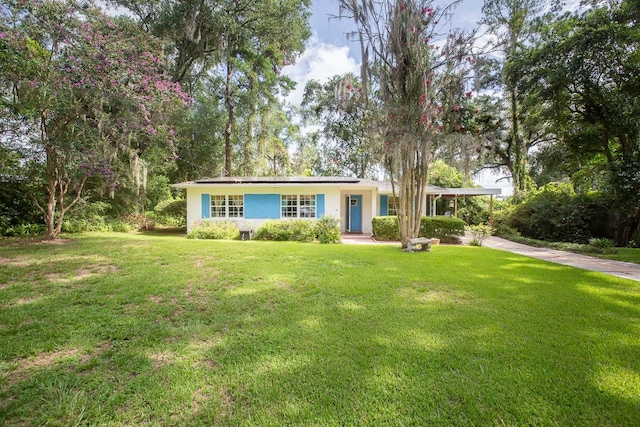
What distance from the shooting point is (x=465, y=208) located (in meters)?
19.3

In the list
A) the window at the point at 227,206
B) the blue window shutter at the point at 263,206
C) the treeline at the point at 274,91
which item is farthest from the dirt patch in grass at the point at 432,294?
the window at the point at 227,206

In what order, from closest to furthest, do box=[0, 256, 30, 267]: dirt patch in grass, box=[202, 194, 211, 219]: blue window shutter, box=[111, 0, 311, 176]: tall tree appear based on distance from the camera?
box=[0, 256, 30, 267]: dirt patch in grass
box=[111, 0, 311, 176]: tall tree
box=[202, 194, 211, 219]: blue window shutter

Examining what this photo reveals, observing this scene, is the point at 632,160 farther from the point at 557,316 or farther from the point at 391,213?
the point at 557,316

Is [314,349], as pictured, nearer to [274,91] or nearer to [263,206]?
[263,206]

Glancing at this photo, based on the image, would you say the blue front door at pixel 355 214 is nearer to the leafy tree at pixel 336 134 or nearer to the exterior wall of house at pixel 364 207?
the exterior wall of house at pixel 364 207

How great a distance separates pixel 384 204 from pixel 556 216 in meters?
7.51

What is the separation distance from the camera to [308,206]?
13398mm

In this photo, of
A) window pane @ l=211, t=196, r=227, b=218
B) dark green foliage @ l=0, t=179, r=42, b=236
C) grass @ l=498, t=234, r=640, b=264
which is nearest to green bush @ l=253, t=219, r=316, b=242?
window pane @ l=211, t=196, r=227, b=218

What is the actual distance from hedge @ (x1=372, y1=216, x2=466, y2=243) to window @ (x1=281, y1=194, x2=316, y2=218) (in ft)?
11.4

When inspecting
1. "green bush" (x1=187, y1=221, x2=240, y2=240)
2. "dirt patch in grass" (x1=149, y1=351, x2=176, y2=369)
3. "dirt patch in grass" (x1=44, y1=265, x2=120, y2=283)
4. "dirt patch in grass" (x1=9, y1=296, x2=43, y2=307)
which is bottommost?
"dirt patch in grass" (x1=149, y1=351, x2=176, y2=369)

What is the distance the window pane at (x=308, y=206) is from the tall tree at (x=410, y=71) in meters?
5.78

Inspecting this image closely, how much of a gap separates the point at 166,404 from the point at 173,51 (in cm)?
1725

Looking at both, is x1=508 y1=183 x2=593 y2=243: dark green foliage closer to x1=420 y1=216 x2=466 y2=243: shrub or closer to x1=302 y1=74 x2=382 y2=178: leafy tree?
x1=420 y1=216 x2=466 y2=243: shrub

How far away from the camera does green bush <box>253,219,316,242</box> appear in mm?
10992
